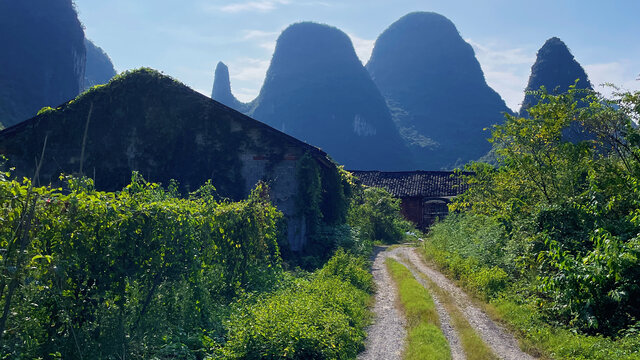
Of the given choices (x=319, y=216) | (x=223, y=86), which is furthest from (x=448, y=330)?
(x=223, y=86)

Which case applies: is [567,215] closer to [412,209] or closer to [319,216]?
[319,216]

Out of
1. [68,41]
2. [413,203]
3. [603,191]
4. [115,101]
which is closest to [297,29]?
[68,41]

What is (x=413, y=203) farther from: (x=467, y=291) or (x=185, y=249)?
(x=185, y=249)

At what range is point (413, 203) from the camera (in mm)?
31047

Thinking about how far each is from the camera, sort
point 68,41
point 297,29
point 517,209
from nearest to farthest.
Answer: point 517,209
point 68,41
point 297,29

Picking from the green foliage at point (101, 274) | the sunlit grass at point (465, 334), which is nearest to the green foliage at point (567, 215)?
the sunlit grass at point (465, 334)

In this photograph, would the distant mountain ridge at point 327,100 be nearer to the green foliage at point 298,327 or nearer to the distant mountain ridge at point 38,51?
the distant mountain ridge at point 38,51

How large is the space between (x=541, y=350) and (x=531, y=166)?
18.1ft

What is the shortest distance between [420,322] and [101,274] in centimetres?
639

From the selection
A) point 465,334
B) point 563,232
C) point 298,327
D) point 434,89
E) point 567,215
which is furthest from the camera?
point 434,89

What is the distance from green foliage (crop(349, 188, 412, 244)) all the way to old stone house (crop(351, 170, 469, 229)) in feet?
18.9

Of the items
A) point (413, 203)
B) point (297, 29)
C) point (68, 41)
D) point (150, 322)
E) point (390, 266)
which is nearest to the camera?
point (150, 322)

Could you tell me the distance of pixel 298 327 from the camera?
19.7ft

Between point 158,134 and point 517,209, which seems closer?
point 517,209
